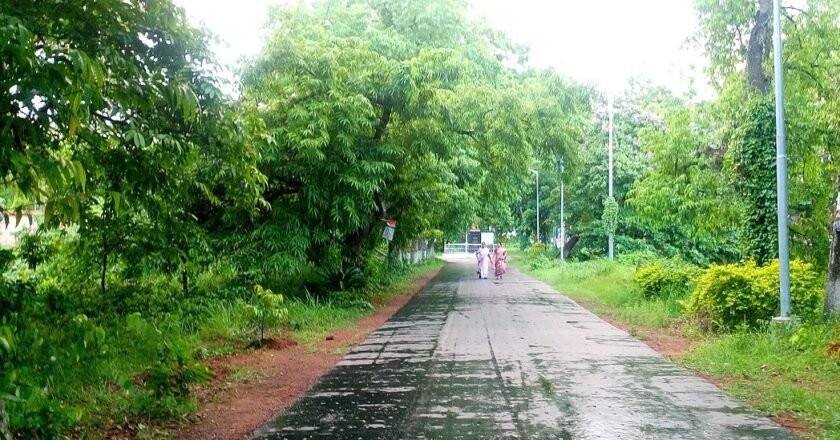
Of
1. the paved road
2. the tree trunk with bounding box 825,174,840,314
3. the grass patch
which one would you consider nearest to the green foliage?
the grass patch

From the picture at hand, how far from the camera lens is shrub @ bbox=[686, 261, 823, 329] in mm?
12039

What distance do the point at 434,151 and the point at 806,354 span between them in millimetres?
10570

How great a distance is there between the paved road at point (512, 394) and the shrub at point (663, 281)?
5.08 metres

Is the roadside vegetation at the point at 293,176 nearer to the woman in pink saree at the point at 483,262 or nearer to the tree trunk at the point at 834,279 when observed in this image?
the tree trunk at the point at 834,279

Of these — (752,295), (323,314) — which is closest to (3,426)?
(752,295)

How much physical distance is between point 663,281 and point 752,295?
6.27 metres

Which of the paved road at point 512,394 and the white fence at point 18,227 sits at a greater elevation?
the white fence at point 18,227

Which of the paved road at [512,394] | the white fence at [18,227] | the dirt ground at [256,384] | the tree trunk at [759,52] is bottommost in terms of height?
the dirt ground at [256,384]

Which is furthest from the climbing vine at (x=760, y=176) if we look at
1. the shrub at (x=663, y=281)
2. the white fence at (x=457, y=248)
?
the white fence at (x=457, y=248)

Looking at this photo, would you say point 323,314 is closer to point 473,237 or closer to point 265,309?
point 265,309

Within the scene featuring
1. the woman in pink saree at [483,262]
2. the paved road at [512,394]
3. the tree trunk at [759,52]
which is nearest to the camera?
the paved road at [512,394]

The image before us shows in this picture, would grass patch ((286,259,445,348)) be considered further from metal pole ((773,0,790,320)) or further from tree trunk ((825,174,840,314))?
tree trunk ((825,174,840,314))

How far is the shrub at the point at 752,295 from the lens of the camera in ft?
39.5

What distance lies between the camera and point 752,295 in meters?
12.1
